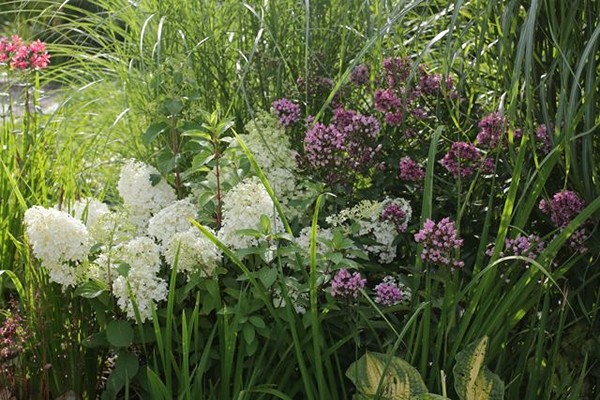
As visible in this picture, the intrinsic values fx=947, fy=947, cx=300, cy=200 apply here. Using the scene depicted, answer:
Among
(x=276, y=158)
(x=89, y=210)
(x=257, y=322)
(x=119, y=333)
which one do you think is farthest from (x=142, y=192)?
(x=257, y=322)

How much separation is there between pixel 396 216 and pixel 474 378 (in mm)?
473

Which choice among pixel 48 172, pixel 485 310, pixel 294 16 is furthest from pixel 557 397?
pixel 48 172

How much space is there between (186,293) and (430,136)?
805 millimetres

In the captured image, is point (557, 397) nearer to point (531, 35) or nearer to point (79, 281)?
point (531, 35)

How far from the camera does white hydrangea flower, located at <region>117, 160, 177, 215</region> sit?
8.23 feet

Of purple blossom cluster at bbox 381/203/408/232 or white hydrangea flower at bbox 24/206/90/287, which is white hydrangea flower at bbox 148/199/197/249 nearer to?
white hydrangea flower at bbox 24/206/90/287

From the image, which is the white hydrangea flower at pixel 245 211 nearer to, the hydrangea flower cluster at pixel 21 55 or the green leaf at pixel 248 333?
the green leaf at pixel 248 333

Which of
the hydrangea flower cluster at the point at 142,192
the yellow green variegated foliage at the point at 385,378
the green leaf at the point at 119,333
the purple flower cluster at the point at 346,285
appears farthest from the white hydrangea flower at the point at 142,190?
the yellow green variegated foliage at the point at 385,378

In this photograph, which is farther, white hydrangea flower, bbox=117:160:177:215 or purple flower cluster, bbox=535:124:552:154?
white hydrangea flower, bbox=117:160:177:215

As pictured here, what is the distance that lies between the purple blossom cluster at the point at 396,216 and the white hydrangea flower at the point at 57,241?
0.71 meters

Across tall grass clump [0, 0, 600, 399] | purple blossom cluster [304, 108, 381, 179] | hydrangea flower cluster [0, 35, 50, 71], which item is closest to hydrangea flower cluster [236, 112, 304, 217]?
tall grass clump [0, 0, 600, 399]

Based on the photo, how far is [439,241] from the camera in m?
2.02

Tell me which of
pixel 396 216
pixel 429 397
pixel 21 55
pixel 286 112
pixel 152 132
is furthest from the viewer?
pixel 21 55

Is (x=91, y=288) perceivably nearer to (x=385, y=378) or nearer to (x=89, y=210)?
(x=89, y=210)
